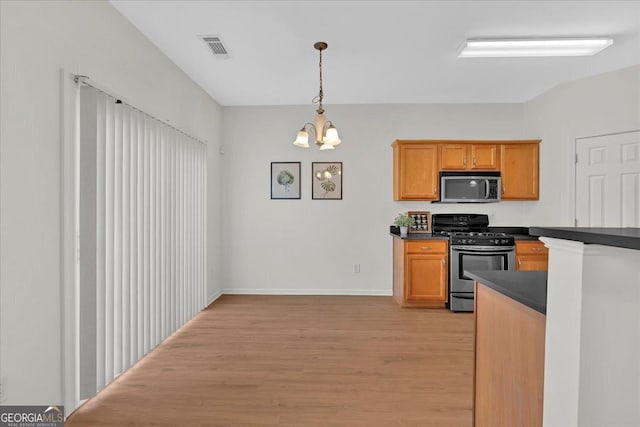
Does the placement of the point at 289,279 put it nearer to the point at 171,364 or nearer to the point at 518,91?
the point at 171,364

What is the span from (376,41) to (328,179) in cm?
232

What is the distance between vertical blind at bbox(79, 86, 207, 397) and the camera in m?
2.33

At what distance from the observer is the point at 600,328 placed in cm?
89

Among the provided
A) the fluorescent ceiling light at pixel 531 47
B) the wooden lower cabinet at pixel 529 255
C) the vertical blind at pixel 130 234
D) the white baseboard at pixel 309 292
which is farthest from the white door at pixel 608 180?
the vertical blind at pixel 130 234

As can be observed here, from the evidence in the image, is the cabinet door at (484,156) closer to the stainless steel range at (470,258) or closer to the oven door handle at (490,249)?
the stainless steel range at (470,258)

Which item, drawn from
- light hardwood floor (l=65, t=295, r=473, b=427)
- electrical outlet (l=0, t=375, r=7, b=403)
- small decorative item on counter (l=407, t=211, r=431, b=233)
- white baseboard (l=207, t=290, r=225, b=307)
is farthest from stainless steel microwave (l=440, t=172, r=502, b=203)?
electrical outlet (l=0, t=375, r=7, b=403)

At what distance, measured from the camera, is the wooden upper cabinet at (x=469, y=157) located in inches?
192

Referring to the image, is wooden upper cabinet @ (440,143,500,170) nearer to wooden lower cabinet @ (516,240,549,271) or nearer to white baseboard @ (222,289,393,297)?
wooden lower cabinet @ (516,240,549,271)

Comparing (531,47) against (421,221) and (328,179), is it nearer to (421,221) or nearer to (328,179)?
(421,221)

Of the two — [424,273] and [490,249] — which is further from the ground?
[490,249]

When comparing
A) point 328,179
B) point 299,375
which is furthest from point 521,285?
point 328,179

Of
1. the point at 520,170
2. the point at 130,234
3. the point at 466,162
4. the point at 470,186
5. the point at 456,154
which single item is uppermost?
the point at 456,154

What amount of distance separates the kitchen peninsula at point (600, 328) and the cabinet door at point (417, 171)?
402 centimetres

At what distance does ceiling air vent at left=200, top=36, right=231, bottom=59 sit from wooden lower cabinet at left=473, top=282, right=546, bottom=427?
2.97 metres
